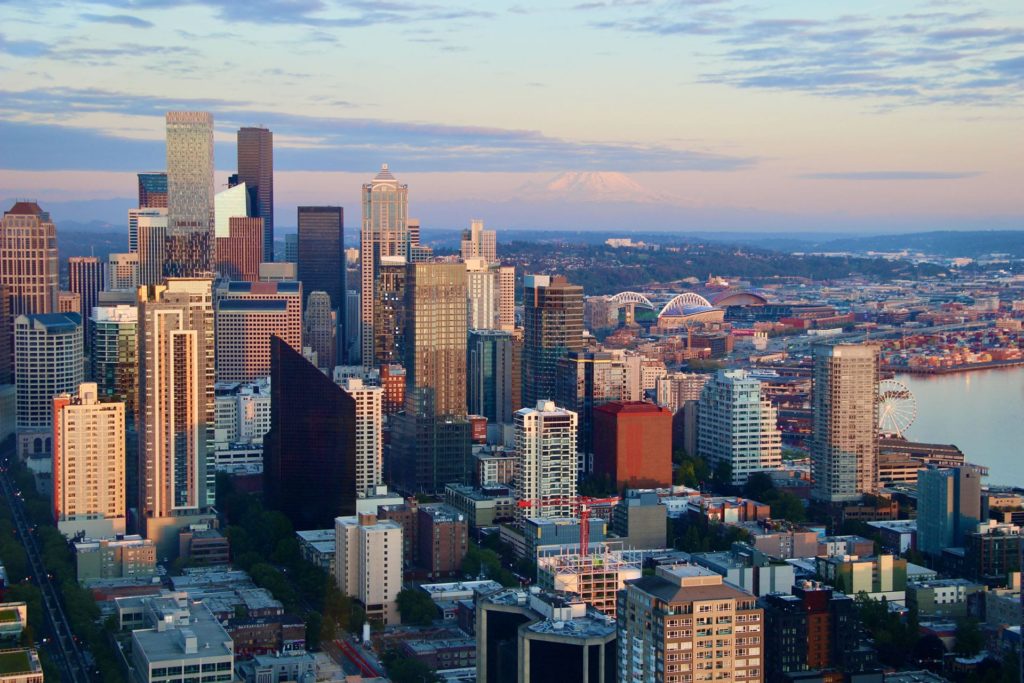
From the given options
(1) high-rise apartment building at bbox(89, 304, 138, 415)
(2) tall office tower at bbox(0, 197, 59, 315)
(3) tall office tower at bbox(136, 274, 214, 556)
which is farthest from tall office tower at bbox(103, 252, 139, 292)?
(3) tall office tower at bbox(136, 274, 214, 556)

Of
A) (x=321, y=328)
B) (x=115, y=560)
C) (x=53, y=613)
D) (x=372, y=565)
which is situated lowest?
(x=53, y=613)

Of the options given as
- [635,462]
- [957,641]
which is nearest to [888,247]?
[635,462]

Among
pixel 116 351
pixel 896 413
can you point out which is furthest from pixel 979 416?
pixel 116 351

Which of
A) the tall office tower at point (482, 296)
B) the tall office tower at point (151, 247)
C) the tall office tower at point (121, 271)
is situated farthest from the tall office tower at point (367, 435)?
the tall office tower at point (121, 271)

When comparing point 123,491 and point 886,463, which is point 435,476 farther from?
point 886,463

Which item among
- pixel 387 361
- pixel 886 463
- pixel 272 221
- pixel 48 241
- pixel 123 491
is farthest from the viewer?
pixel 272 221

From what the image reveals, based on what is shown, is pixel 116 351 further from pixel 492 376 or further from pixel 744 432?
pixel 744 432
